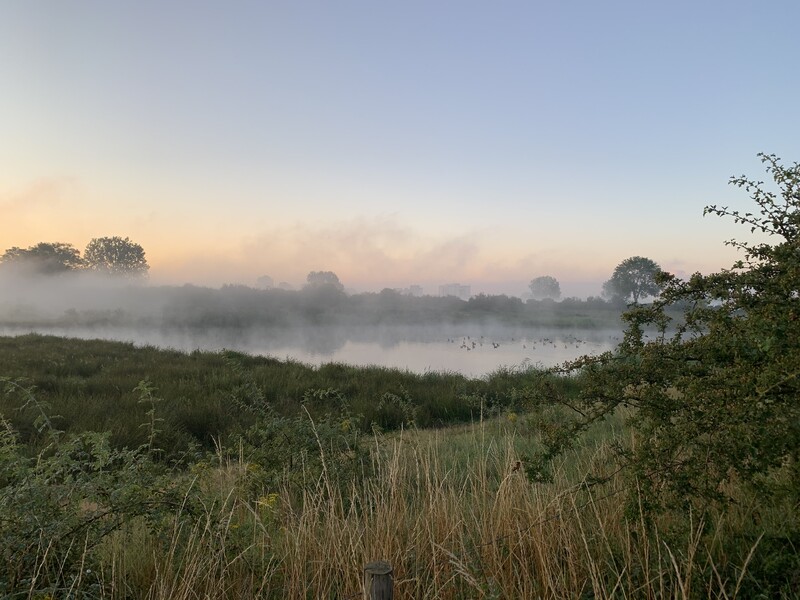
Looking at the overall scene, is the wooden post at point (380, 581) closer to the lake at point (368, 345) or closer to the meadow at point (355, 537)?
the meadow at point (355, 537)

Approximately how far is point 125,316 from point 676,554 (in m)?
52.0

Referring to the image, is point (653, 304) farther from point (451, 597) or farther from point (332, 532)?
point (332, 532)

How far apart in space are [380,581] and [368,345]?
3281 centimetres

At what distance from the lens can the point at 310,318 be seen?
184 ft

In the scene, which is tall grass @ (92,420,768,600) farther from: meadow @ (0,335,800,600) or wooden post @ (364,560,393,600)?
wooden post @ (364,560,393,600)

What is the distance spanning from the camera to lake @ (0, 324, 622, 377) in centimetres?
2422

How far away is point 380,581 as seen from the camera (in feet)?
5.94

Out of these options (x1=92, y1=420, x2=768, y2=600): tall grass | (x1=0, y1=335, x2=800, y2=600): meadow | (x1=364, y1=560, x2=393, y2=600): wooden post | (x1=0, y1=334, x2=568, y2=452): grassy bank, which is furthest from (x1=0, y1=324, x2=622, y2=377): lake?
(x1=364, y1=560, x2=393, y2=600): wooden post

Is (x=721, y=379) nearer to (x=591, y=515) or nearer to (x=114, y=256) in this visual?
(x=591, y=515)

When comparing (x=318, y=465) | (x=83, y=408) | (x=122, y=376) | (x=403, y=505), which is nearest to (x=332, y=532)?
(x=403, y=505)

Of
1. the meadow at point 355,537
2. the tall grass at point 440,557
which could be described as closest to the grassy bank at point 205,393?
the meadow at point 355,537

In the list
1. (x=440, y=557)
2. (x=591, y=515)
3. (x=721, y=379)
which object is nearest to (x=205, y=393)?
(x=440, y=557)

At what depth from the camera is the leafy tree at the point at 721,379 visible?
2.00 meters

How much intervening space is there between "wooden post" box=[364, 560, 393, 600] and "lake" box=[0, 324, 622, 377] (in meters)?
17.0
